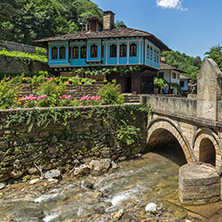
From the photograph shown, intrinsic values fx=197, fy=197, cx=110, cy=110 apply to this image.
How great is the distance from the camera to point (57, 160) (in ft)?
30.6

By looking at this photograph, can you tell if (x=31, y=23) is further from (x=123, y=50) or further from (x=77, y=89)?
(x=77, y=89)

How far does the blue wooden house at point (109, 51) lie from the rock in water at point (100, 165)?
1205 cm

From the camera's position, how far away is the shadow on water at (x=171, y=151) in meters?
11.4

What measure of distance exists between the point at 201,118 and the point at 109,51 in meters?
14.9

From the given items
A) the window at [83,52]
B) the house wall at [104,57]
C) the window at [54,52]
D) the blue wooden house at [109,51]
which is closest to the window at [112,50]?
the blue wooden house at [109,51]

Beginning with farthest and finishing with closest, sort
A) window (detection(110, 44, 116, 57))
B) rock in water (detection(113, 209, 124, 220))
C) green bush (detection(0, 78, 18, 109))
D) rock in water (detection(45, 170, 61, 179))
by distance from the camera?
window (detection(110, 44, 116, 57)) < green bush (detection(0, 78, 18, 109)) < rock in water (detection(45, 170, 61, 179)) < rock in water (detection(113, 209, 124, 220))

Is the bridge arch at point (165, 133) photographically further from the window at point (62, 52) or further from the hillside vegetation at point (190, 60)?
the hillside vegetation at point (190, 60)

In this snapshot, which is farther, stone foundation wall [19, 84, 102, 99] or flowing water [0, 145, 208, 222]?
stone foundation wall [19, 84, 102, 99]

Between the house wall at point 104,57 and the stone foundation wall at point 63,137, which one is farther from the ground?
the house wall at point 104,57

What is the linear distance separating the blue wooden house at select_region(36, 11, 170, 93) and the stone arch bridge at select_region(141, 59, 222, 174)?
10306mm

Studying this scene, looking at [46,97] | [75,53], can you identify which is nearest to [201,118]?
[46,97]

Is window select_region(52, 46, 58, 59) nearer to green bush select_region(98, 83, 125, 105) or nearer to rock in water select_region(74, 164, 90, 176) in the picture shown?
green bush select_region(98, 83, 125, 105)

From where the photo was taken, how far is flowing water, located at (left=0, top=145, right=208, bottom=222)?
249 inches

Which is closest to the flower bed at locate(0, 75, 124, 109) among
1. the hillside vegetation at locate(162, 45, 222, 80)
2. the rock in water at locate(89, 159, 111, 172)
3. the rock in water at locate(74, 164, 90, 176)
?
the rock in water at locate(89, 159, 111, 172)
